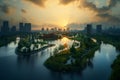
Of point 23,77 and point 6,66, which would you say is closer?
point 23,77

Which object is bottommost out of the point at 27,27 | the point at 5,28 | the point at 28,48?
the point at 28,48

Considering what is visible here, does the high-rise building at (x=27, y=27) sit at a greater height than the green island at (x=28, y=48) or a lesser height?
greater

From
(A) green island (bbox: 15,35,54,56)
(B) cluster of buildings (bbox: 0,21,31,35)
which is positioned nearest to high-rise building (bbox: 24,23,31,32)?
(B) cluster of buildings (bbox: 0,21,31,35)

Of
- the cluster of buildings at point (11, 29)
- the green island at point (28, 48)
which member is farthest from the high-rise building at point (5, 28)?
the green island at point (28, 48)

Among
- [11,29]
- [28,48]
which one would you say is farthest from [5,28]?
[28,48]

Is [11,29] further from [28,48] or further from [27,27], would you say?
[28,48]

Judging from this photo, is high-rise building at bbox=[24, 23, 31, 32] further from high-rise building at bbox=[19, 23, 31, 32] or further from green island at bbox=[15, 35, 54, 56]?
green island at bbox=[15, 35, 54, 56]

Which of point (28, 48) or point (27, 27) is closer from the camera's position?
point (28, 48)

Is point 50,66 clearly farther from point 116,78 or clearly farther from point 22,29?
point 22,29

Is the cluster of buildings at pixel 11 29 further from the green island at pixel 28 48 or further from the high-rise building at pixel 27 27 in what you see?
the green island at pixel 28 48

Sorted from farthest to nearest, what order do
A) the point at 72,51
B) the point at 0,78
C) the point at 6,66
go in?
the point at 72,51, the point at 6,66, the point at 0,78

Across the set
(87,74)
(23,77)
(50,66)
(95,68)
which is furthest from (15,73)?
(95,68)
